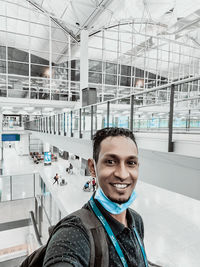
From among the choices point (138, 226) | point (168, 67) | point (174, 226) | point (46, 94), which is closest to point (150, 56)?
point (168, 67)

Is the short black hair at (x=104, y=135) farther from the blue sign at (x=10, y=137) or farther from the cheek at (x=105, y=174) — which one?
the blue sign at (x=10, y=137)

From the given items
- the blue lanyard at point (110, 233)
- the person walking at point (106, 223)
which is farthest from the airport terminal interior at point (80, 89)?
the blue lanyard at point (110, 233)

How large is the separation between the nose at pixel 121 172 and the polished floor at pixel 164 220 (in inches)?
142

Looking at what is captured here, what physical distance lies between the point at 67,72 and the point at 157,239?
1719cm

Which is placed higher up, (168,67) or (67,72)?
(168,67)

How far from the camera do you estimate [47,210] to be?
14109mm

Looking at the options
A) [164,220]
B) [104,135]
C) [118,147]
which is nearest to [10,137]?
[164,220]

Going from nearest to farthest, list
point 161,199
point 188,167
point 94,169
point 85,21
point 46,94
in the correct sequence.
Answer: point 94,169, point 188,167, point 161,199, point 85,21, point 46,94

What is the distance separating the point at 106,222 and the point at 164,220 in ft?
28.8

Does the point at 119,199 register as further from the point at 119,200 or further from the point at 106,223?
the point at 106,223

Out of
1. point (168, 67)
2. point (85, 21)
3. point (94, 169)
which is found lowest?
point (94, 169)

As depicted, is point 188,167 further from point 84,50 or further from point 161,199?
point 84,50

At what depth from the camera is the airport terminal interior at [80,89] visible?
757 centimetres

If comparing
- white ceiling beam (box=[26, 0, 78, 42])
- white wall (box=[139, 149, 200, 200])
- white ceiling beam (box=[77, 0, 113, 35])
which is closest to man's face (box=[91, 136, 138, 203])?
white wall (box=[139, 149, 200, 200])
